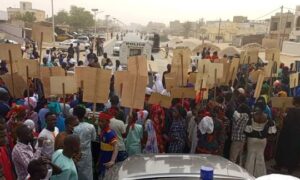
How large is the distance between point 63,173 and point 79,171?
125cm

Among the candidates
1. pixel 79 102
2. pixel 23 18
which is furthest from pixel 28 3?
pixel 79 102

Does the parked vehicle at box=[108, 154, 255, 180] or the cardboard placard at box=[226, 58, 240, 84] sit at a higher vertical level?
the cardboard placard at box=[226, 58, 240, 84]

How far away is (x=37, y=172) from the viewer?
3.28 m

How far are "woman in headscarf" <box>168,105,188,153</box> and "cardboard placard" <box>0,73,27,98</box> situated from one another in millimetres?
2752

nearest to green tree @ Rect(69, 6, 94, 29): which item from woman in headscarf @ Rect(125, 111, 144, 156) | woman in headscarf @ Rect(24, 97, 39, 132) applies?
woman in headscarf @ Rect(24, 97, 39, 132)

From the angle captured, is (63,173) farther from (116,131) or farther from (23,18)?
(23,18)

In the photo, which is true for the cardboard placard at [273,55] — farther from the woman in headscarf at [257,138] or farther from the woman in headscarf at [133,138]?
the woman in headscarf at [133,138]

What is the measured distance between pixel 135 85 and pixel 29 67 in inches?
94.8

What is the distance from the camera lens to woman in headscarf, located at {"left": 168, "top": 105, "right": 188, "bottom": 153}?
6098mm

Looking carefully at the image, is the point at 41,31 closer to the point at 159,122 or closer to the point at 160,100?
the point at 160,100


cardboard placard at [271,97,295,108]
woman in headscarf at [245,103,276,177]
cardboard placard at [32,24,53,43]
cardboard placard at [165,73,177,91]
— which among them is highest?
cardboard placard at [32,24,53,43]

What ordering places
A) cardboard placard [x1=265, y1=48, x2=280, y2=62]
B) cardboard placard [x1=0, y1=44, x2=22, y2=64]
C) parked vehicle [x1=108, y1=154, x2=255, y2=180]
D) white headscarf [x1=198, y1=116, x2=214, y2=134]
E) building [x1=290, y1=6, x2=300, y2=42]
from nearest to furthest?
parked vehicle [x1=108, y1=154, x2=255, y2=180] → white headscarf [x1=198, y1=116, x2=214, y2=134] → cardboard placard [x1=0, y1=44, x2=22, y2=64] → cardboard placard [x1=265, y1=48, x2=280, y2=62] → building [x1=290, y1=6, x2=300, y2=42]

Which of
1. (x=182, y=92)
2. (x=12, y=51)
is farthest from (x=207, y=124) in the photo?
(x=12, y=51)

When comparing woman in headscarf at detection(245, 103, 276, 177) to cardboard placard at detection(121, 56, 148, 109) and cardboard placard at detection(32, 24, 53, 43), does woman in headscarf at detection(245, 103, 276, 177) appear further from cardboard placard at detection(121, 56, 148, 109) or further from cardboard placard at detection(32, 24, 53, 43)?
cardboard placard at detection(32, 24, 53, 43)
